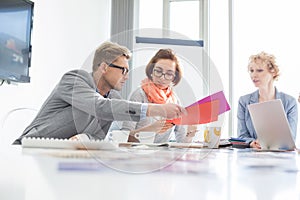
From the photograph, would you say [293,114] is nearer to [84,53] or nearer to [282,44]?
[282,44]

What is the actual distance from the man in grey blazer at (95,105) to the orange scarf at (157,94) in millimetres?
17

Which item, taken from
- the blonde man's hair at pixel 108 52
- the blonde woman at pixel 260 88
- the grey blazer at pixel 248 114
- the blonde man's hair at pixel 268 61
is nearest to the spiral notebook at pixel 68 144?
the blonde man's hair at pixel 108 52

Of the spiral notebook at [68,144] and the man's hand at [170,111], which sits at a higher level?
the man's hand at [170,111]

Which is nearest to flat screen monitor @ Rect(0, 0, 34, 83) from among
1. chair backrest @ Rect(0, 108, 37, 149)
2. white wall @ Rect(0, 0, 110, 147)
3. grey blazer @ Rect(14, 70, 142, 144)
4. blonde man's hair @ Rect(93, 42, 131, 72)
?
white wall @ Rect(0, 0, 110, 147)

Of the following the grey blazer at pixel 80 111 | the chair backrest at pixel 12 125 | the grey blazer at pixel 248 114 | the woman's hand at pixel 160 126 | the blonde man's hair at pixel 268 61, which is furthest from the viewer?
the blonde man's hair at pixel 268 61

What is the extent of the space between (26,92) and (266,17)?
2650mm

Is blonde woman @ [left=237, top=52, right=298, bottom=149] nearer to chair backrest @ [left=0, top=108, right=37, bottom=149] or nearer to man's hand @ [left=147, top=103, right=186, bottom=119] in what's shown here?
chair backrest @ [left=0, top=108, right=37, bottom=149]

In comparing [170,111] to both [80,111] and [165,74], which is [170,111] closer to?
[165,74]

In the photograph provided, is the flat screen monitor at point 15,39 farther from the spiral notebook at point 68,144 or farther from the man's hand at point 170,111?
the man's hand at point 170,111

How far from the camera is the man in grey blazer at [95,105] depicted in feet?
3.56

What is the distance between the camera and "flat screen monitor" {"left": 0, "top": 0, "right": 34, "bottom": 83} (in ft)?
8.54

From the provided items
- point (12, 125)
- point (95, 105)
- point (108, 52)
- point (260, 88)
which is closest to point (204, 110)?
point (108, 52)

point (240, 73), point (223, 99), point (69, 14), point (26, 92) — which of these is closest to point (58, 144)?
point (223, 99)

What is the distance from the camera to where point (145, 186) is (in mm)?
277
